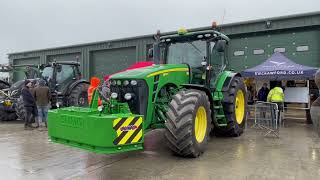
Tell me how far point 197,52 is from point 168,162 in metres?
2.78

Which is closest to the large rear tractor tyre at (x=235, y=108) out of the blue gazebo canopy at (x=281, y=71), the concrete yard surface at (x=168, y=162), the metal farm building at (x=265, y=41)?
the concrete yard surface at (x=168, y=162)

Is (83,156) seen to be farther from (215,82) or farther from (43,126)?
(43,126)

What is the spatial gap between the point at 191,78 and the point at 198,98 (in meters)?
1.41

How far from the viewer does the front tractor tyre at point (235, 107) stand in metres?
7.91

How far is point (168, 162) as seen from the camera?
5957 millimetres

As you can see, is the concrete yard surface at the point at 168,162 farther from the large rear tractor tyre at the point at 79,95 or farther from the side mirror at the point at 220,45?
the large rear tractor tyre at the point at 79,95

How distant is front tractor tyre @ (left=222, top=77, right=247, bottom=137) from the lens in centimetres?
791

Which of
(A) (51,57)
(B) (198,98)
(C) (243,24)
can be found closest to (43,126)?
(B) (198,98)

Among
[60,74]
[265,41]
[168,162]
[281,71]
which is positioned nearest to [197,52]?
[168,162]

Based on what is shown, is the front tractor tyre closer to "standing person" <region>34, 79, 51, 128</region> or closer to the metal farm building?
"standing person" <region>34, 79, 51, 128</region>

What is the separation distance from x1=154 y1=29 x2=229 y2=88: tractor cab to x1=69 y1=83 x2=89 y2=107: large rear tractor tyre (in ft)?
16.8

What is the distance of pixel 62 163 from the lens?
602 centimetres

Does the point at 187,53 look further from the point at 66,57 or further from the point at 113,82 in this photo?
A: the point at 66,57

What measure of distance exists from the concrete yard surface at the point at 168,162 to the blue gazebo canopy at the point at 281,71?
3.34 meters
